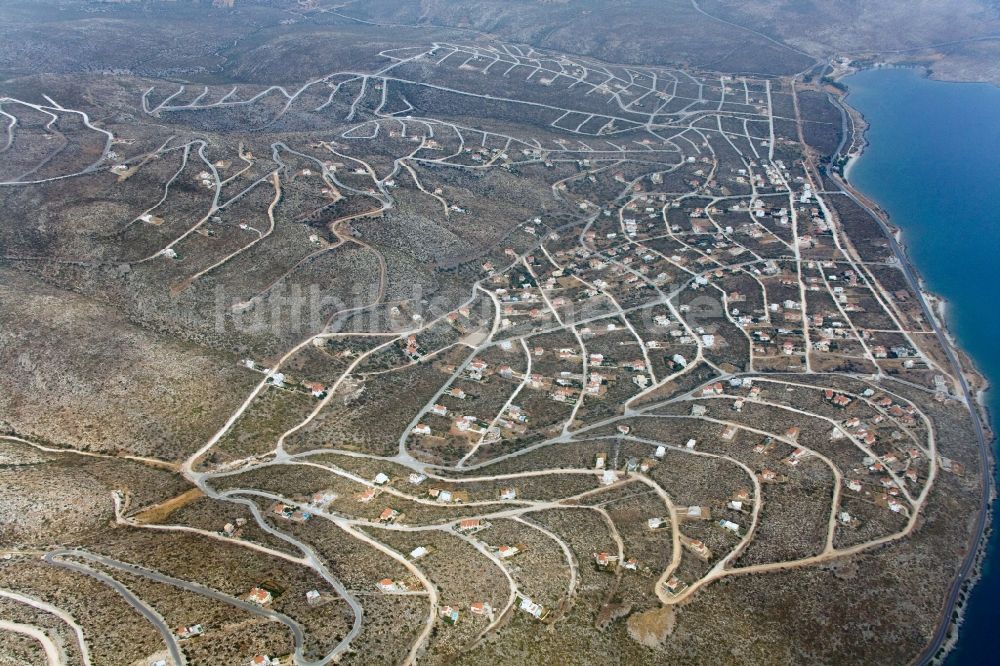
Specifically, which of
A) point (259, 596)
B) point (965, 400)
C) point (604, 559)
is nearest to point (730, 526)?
point (604, 559)

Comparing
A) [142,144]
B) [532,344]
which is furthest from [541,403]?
[142,144]

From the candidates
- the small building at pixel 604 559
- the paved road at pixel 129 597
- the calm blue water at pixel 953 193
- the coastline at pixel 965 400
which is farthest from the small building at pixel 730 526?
the paved road at pixel 129 597

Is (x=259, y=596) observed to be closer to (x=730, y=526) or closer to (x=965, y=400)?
(x=730, y=526)

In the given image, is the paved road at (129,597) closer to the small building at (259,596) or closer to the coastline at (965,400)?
the small building at (259,596)

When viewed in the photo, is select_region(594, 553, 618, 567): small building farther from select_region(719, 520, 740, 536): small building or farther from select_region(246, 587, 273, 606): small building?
select_region(246, 587, 273, 606): small building

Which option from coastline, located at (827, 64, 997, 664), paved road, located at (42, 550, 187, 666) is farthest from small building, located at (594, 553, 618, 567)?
paved road, located at (42, 550, 187, 666)

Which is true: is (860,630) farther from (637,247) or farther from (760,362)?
(637,247)
